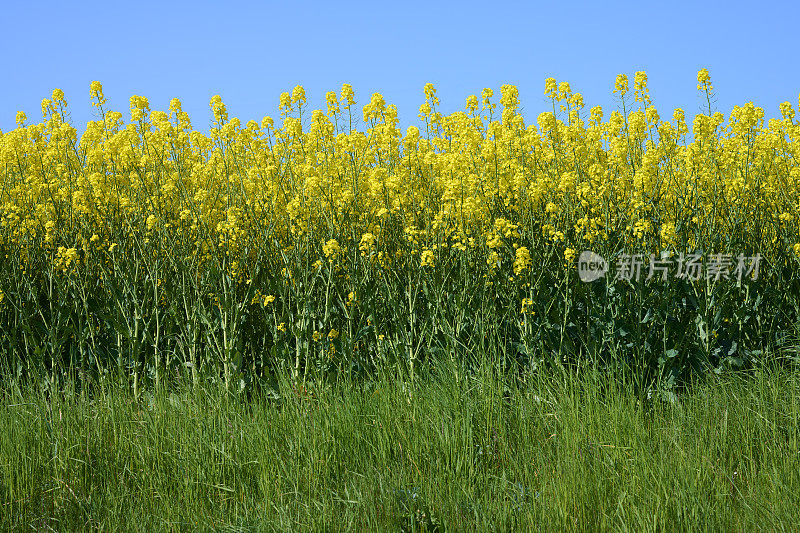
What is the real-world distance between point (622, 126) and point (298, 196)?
262cm

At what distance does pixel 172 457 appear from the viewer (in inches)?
147

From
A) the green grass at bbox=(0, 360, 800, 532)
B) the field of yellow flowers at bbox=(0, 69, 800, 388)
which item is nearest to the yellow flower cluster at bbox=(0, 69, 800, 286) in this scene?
the field of yellow flowers at bbox=(0, 69, 800, 388)

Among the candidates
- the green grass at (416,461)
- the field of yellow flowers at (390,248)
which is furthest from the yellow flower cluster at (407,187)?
the green grass at (416,461)

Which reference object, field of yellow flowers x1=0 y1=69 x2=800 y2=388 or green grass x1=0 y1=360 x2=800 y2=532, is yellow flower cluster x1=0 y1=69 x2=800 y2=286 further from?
green grass x1=0 y1=360 x2=800 y2=532

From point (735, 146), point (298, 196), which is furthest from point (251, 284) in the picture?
point (735, 146)

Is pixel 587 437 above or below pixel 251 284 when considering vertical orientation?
below

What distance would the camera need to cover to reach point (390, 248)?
209 inches

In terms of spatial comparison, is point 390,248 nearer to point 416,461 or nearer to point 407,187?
point 407,187

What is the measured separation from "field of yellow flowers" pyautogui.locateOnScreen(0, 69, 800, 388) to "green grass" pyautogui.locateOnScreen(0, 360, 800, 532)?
57 centimetres

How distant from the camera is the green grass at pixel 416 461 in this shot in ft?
10.1

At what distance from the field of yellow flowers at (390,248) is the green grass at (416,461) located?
566 mm

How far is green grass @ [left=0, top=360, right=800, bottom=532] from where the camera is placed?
3.07m

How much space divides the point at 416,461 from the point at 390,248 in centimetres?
207

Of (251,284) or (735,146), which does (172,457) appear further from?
(735,146)
